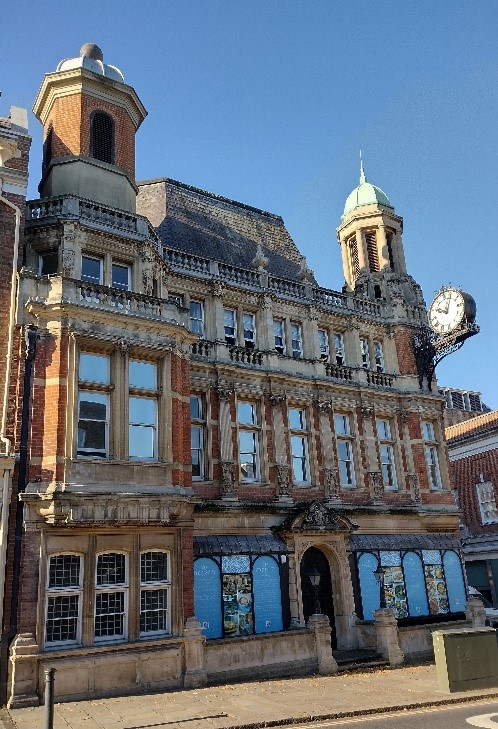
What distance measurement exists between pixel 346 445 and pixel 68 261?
Answer: 1338 cm

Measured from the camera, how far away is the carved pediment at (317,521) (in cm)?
2097

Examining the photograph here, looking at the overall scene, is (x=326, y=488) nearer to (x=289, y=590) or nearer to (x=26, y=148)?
(x=289, y=590)

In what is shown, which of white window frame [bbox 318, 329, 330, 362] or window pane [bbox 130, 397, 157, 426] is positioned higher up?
white window frame [bbox 318, 329, 330, 362]

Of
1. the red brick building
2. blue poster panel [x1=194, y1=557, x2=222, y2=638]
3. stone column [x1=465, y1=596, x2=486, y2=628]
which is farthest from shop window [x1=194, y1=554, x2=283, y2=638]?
the red brick building

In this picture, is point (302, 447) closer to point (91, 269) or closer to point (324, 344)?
point (324, 344)

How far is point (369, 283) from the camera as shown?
29.4 meters

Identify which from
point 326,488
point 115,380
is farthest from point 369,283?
point 115,380

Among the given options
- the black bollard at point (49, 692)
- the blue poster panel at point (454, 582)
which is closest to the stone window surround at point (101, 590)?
the black bollard at point (49, 692)

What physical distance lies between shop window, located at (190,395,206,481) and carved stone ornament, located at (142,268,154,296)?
14.2 feet

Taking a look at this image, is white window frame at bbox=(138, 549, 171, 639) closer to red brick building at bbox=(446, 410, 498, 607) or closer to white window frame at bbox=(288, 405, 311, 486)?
white window frame at bbox=(288, 405, 311, 486)

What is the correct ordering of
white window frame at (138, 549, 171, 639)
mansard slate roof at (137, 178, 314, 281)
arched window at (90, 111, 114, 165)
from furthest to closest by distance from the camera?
mansard slate roof at (137, 178, 314, 281) < arched window at (90, 111, 114, 165) < white window frame at (138, 549, 171, 639)

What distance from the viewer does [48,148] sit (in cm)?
2184

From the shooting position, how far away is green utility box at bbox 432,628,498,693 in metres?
13.8

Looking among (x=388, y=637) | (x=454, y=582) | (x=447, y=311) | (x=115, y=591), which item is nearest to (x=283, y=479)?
(x=388, y=637)
